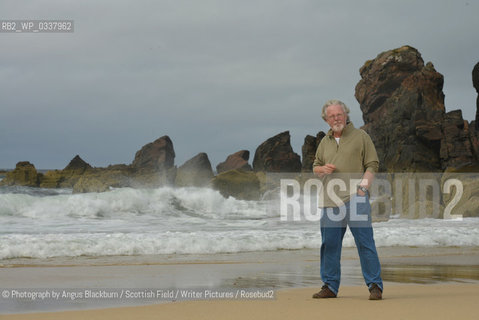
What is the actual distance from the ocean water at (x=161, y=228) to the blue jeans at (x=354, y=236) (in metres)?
5.84

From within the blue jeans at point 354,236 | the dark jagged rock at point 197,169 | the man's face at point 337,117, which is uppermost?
the dark jagged rock at point 197,169

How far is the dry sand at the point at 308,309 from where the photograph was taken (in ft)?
13.6

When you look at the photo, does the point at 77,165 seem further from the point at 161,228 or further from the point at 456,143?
the point at 161,228

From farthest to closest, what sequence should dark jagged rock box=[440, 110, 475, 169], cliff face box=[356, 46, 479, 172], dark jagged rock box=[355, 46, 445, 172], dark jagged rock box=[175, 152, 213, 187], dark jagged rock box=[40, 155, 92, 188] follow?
1. dark jagged rock box=[175, 152, 213, 187]
2. dark jagged rock box=[440, 110, 475, 169]
3. dark jagged rock box=[40, 155, 92, 188]
4. cliff face box=[356, 46, 479, 172]
5. dark jagged rock box=[355, 46, 445, 172]

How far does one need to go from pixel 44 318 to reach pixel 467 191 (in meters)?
19.8

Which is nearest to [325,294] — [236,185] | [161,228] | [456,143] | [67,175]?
[161,228]

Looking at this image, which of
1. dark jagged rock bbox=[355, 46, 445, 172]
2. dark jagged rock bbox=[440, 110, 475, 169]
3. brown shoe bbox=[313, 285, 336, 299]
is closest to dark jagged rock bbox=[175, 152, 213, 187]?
dark jagged rock bbox=[355, 46, 445, 172]

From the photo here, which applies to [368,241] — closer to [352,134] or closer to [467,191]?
[352,134]

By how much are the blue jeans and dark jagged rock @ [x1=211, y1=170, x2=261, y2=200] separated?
101ft

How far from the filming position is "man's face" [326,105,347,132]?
15.9 feet

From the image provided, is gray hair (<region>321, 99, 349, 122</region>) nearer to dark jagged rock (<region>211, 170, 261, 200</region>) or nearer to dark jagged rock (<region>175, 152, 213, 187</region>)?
dark jagged rock (<region>211, 170, 261, 200</region>)

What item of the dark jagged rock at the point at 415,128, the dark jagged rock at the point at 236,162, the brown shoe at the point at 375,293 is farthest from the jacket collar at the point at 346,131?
the dark jagged rock at the point at 236,162

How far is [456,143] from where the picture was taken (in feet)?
220

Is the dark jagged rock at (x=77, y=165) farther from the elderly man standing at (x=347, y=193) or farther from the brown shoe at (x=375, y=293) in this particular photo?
the brown shoe at (x=375, y=293)
